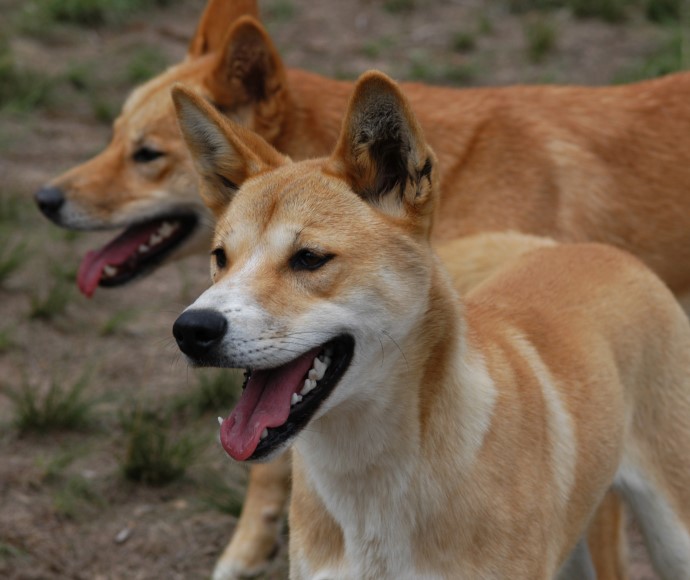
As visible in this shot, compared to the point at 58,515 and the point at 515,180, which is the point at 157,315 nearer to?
the point at 58,515

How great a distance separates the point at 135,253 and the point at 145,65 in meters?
3.70

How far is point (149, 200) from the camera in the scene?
17.8 ft

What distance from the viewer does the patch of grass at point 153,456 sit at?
5074 millimetres

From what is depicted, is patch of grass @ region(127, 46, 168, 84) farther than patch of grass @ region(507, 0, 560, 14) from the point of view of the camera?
No

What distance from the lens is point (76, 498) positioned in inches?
197

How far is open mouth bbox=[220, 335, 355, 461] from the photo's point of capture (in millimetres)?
2986

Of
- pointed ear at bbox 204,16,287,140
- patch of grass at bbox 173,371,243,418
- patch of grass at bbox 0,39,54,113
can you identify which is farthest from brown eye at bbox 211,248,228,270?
patch of grass at bbox 0,39,54,113

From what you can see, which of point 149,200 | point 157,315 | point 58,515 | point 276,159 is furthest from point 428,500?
point 157,315

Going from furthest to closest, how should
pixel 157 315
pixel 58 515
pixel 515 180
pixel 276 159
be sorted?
1. pixel 157 315
2. pixel 515 180
3. pixel 58 515
4. pixel 276 159

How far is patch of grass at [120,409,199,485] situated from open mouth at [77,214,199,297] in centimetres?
67

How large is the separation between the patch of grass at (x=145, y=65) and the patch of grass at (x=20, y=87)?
611 millimetres

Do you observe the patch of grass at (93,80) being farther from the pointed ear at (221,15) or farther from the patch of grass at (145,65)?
the pointed ear at (221,15)

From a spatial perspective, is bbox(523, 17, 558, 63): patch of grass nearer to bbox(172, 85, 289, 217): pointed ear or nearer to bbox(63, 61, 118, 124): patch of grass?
bbox(63, 61, 118, 124): patch of grass

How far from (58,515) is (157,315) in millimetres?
1938
